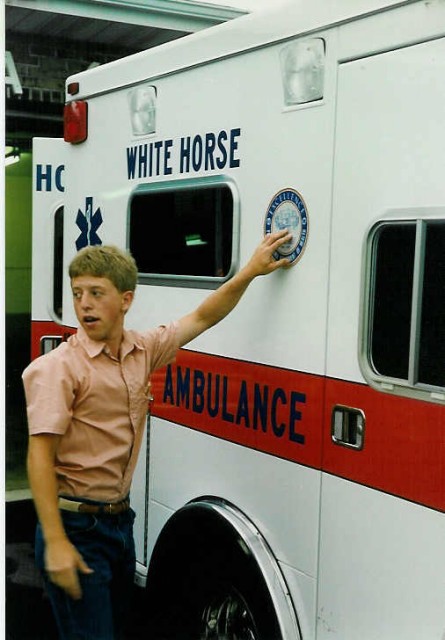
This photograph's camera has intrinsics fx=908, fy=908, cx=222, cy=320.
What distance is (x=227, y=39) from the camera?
2727mm

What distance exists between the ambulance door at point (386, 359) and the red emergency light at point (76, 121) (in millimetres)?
1340

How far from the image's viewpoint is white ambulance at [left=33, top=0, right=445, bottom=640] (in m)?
2.15

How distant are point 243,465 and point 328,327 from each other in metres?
0.58

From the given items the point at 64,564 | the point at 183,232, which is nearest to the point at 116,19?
the point at 183,232

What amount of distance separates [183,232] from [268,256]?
48 centimetres

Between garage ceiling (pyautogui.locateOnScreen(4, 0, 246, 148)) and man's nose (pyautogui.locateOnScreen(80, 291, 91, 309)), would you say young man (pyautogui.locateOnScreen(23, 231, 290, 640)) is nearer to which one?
man's nose (pyautogui.locateOnScreen(80, 291, 91, 309))

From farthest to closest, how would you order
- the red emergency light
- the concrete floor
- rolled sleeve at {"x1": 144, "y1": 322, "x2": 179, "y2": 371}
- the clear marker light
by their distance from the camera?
the red emergency light
the concrete floor
rolled sleeve at {"x1": 144, "y1": 322, "x2": 179, "y2": 371}
the clear marker light

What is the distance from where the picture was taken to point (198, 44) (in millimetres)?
2836

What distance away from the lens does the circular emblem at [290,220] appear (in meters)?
2.49

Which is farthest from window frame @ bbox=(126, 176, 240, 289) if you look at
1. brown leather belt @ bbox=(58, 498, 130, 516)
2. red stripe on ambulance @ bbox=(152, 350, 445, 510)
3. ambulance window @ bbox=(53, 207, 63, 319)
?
Result: ambulance window @ bbox=(53, 207, 63, 319)

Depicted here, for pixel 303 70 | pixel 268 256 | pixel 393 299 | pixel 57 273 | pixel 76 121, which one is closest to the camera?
pixel 393 299

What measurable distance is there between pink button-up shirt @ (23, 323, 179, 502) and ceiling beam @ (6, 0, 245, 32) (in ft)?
2.96

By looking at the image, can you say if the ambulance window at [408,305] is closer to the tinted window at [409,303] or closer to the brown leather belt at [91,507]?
the tinted window at [409,303]

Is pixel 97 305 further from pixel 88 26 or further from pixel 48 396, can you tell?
pixel 88 26
